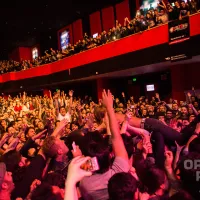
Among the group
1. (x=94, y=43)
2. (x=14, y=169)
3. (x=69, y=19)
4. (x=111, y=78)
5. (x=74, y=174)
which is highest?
(x=69, y=19)

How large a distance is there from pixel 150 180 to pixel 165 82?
13.6m

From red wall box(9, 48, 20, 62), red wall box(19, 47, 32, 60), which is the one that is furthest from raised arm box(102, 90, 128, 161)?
red wall box(9, 48, 20, 62)

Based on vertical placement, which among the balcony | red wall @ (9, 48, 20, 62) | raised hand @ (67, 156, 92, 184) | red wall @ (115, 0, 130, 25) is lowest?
raised hand @ (67, 156, 92, 184)

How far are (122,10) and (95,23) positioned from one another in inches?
94.7

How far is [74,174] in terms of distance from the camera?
1.71 meters

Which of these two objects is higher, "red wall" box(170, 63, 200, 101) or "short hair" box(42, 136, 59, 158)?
"red wall" box(170, 63, 200, 101)

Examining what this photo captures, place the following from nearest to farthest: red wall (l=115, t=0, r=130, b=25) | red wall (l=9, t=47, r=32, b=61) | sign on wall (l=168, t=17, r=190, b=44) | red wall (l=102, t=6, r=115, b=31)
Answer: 1. sign on wall (l=168, t=17, r=190, b=44)
2. red wall (l=115, t=0, r=130, b=25)
3. red wall (l=102, t=6, r=115, b=31)
4. red wall (l=9, t=47, r=32, b=61)

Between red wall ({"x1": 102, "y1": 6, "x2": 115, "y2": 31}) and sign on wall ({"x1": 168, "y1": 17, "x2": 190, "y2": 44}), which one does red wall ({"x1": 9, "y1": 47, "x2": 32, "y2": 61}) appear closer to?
red wall ({"x1": 102, "y1": 6, "x2": 115, "y2": 31})

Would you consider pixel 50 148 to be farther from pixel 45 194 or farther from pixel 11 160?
pixel 45 194

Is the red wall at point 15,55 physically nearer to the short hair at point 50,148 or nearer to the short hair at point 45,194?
the short hair at point 50,148

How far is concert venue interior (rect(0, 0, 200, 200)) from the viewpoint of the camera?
7.38 ft

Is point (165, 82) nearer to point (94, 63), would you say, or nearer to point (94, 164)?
point (94, 63)

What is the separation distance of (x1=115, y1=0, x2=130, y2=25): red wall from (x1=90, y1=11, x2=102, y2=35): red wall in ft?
5.14

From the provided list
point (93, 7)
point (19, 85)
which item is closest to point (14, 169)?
point (93, 7)
